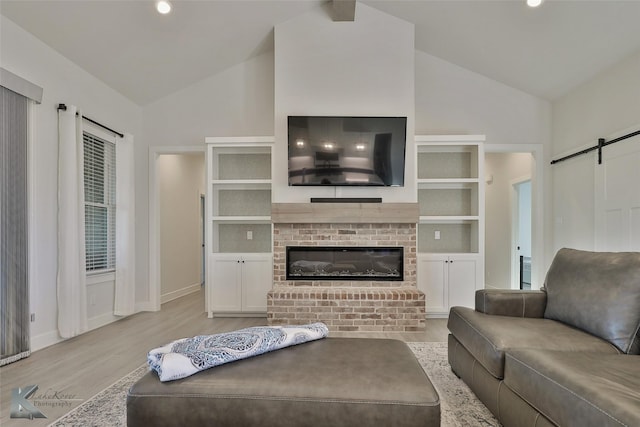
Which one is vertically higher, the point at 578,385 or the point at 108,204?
the point at 108,204

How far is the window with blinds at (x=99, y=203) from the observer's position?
12.6 feet

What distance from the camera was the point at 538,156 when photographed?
15.3 feet

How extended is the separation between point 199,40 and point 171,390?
150 inches

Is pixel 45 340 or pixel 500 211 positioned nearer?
pixel 45 340

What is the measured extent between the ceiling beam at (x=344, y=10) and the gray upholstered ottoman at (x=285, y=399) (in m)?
3.84

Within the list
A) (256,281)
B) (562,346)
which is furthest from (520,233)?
(562,346)

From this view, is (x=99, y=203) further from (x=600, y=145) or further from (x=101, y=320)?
(x=600, y=145)

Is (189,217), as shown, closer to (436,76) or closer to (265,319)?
(265,319)

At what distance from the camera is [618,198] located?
136 inches

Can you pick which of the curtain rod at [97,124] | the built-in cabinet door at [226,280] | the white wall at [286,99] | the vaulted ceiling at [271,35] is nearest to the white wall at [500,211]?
the white wall at [286,99]

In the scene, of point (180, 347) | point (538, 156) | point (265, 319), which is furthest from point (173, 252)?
point (538, 156)

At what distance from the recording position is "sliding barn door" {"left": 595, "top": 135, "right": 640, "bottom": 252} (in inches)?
128

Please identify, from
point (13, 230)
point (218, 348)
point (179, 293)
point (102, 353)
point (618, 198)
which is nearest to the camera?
point (218, 348)

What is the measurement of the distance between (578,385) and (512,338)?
1.82 ft
